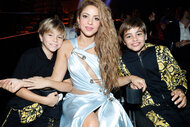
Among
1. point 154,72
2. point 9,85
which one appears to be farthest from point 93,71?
point 9,85

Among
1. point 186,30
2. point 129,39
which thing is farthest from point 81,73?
point 186,30

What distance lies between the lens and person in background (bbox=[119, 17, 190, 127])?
179 cm

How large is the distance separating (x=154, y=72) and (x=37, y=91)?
56.7 inches

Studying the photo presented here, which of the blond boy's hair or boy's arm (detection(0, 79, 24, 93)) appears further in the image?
the blond boy's hair

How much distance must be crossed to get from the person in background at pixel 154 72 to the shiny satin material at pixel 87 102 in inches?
16.1

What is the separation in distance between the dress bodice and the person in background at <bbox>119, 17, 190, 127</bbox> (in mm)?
438

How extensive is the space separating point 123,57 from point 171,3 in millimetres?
14671

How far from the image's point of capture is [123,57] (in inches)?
79.9

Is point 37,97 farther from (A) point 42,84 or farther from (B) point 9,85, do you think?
(B) point 9,85

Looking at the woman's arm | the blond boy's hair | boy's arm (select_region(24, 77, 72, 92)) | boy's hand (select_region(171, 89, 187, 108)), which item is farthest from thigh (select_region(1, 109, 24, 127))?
boy's hand (select_region(171, 89, 187, 108))

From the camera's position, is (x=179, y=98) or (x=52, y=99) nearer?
(x=52, y=99)

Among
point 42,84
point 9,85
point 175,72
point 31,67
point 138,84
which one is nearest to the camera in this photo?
point 9,85

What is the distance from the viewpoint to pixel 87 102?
163 centimetres

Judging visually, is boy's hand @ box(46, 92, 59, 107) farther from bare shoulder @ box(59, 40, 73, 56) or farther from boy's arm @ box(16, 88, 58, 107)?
bare shoulder @ box(59, 40, 73, 56)
